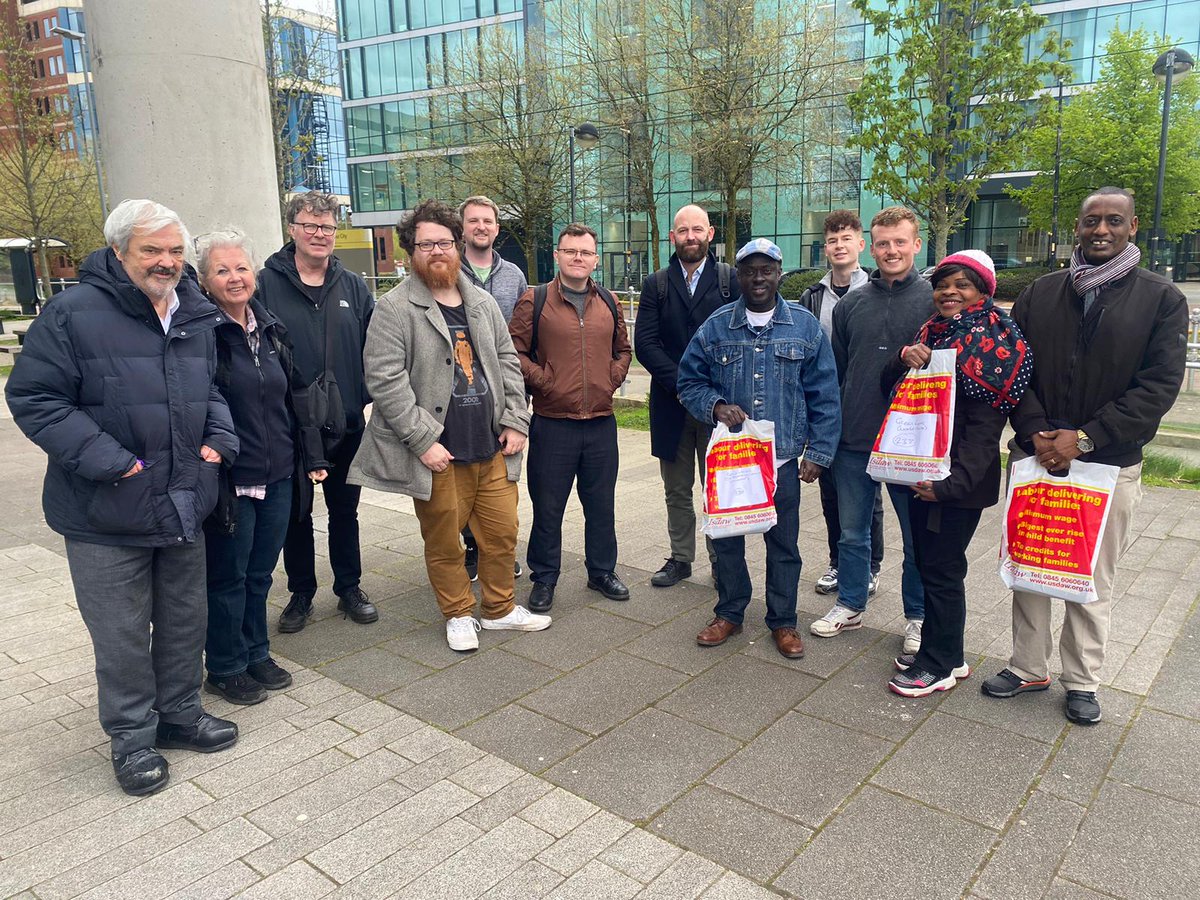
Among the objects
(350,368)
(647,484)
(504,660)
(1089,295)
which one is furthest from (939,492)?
(647,484)

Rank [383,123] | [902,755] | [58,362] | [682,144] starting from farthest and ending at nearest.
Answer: [383,123]
[682,144]
[902,755]
[58,362]

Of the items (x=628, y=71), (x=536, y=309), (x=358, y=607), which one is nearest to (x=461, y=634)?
(x=358, y=607)

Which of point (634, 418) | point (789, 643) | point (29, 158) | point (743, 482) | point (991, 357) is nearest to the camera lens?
point (991, 357)

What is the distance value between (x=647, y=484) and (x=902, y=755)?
16.1 feet

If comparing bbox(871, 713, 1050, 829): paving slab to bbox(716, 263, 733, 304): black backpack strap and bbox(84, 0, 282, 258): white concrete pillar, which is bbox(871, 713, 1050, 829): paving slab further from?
bbox(84, 0, 282, 258): white concrete pillar

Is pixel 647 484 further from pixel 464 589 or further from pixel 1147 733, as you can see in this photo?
pixel 1147 733

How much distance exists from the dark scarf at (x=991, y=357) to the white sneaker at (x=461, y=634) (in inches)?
101

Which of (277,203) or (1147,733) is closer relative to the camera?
(1147,733)

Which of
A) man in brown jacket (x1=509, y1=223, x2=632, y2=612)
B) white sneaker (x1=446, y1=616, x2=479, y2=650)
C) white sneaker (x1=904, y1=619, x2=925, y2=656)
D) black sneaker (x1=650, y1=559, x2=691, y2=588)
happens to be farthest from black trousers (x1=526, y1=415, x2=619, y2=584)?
white sneaker (x1=904, y1=619, x2=925, y2=656)

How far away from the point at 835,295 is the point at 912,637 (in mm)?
1967

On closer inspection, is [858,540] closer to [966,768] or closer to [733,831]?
[966,768]

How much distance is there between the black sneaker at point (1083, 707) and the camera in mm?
3539

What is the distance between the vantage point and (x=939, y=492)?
11.9ft

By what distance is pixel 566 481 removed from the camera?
5047 millimetres
